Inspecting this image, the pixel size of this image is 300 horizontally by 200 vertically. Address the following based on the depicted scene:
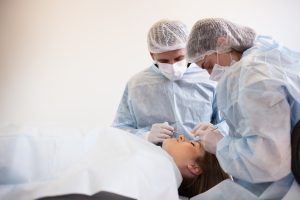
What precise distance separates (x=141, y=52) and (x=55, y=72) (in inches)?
26.5

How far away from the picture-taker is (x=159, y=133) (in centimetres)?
150

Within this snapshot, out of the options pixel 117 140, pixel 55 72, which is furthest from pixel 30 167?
pixel 55 72

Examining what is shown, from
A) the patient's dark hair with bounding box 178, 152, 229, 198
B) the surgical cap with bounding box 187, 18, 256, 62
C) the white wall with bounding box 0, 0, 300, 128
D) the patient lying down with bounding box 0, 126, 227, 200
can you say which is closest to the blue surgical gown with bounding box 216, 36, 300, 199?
the surgical cap with bounding box 187, 18, 256, 62

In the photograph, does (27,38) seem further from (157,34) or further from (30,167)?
(30,167)

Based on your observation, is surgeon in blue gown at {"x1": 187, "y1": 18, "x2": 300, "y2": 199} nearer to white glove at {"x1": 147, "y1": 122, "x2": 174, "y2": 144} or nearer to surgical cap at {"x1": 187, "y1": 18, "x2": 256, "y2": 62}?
surgical cap at {"x1": 187, "y1": 18, "x2": 256, "y2": 62}

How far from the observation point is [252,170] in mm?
928

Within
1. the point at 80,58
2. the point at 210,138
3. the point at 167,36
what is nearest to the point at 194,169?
the point at 210,138

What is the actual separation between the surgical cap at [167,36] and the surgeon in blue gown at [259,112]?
460 millimetres

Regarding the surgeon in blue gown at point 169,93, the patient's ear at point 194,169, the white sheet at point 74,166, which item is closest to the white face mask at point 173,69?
the surgeon in blue gown at point 169,93

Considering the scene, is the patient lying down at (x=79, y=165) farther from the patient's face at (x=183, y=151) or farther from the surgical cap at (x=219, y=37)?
the surgical cap at (x=219, y=37)

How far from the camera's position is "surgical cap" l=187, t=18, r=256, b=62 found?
3.74 feet

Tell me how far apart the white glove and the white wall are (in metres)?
0.82

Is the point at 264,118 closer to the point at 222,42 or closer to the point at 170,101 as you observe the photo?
the point at 222,42

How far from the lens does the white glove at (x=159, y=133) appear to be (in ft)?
4.92
